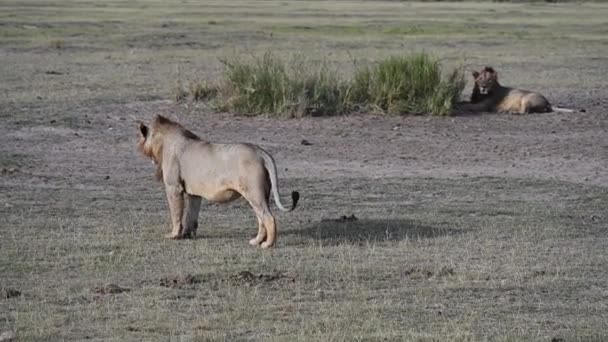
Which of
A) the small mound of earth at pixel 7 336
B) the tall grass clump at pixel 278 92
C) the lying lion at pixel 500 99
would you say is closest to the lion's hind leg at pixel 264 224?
the small mound of earth at pixel 7 336

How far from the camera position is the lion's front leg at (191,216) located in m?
11.5

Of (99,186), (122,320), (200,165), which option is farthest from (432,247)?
(99,186)

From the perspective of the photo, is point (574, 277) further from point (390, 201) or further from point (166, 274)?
point (390, 201)

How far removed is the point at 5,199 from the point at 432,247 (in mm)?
4648

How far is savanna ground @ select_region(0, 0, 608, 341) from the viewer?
8.41 meters

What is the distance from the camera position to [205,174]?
11.3 metres

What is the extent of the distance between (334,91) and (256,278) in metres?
9.72

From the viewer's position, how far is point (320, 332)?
26.0ft

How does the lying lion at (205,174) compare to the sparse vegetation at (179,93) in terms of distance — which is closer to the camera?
the lying lion at (205,174)

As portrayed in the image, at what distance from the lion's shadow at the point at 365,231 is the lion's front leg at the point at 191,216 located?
82cm

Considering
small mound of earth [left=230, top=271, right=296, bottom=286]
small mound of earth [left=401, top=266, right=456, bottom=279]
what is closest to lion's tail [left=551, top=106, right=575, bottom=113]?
small mound of earth [left=401, top=266, right=456, bottom=279]

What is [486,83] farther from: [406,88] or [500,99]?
[406,88]

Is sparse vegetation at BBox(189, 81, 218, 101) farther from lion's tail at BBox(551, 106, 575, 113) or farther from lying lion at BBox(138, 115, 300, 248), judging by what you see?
lying lion at BBox(138, 115, 300, 248)

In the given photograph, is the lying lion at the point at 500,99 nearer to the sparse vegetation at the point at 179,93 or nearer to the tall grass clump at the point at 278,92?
the tall grass clump at the point at 278,92
